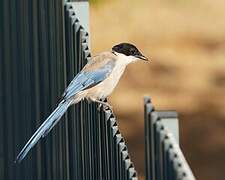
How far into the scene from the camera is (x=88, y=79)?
5602 millimetres

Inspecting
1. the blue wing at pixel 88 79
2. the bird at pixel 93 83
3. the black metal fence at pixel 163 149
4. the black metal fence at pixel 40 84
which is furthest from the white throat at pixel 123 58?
the black metal fence at pixel 163 149

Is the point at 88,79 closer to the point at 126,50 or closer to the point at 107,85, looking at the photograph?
the point at 107,85

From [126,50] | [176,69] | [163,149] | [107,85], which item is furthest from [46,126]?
[176,69]

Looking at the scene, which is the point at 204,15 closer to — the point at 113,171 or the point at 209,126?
the point at 209,126

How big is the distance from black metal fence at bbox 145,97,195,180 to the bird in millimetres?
1280

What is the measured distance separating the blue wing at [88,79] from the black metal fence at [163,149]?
1.71m

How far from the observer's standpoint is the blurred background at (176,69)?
9094 mm

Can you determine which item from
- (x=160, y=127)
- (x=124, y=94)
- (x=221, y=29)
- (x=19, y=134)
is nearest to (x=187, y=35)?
(x=221, y=29)

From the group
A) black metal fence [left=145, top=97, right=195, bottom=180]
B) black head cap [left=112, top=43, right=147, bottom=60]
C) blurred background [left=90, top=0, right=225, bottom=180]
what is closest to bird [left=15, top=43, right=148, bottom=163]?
black head cap [left=112, top=43, right=147, bottom=60]

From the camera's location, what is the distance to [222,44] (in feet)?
32.4

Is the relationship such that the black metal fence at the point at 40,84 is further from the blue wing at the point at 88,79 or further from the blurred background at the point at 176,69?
the blurred background at the point at 176,69

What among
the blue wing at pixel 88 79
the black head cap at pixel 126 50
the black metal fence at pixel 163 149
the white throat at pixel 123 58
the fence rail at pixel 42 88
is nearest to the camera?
the black metal fence at pixel 163 149

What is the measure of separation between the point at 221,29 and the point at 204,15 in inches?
12.2

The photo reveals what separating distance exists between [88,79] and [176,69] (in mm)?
4264
